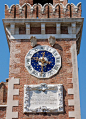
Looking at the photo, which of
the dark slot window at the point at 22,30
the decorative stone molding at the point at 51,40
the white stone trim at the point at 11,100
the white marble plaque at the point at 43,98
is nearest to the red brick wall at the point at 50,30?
the decorative stone molding at the point at 51,40

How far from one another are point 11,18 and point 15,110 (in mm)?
5850

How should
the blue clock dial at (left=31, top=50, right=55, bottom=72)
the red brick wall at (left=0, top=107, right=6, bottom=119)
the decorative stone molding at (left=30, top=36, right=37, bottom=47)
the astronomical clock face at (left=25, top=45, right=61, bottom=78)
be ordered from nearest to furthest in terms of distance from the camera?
the red brick wall at (left=0, top=107, right=6, bottom=119)
the astronomical clock face at (left=25, top=45, right=61, bottom=78)
the blue clock dial at (left=31, top=50, right=55, bottom=72)
the decorative stone molding at (left=30, top=36, right=37, bottom=47)

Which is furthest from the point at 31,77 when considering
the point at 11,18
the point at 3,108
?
the point at 11,18

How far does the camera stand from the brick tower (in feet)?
79.6

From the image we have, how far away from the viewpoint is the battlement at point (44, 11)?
26.9 metres

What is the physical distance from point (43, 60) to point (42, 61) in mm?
83

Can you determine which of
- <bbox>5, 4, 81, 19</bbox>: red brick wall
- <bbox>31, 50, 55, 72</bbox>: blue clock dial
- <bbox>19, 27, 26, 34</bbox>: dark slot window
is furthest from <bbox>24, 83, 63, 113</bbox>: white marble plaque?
<bbox>5, 4, 81, 19</bbox>: red brick wall

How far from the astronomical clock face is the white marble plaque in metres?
0.85

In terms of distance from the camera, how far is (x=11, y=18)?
26797mm

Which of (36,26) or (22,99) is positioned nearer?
(22,99)

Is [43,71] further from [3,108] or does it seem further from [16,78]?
[3,108]

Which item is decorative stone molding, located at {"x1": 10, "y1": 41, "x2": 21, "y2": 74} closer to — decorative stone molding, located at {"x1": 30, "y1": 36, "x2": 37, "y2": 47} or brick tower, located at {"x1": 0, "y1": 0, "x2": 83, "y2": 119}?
brick tower, located at {"x1": 0, "y1": 0, "x2": 83, "y2": 119}

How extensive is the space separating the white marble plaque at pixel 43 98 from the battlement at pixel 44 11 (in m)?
4.64

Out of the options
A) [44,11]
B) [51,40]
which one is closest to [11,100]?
[51,40]
